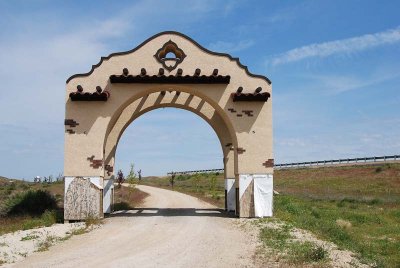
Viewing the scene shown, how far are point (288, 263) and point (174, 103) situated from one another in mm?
15680

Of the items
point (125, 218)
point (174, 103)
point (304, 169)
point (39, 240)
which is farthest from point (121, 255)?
point (304, 169)

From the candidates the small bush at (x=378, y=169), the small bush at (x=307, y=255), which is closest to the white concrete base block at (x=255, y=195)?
the small bush at (x=307, y=255)

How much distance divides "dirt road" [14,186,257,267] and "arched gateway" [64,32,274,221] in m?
2.50

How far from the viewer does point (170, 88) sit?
22328 millimetres

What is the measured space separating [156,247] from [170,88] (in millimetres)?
10353

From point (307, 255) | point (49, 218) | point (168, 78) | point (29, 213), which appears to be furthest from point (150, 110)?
point (307, 255)

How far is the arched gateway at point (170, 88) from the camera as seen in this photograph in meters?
21.2

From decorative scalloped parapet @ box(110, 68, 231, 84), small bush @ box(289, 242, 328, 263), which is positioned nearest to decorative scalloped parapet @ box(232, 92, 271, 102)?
decorative scalloped parapet @ box(110, 68, 231, 84)

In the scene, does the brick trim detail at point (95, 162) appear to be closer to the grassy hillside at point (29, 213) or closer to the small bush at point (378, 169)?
the grassy hillside at point (29, 213)

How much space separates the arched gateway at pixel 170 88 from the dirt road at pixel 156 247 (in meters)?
2.50

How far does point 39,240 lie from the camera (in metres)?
14.6

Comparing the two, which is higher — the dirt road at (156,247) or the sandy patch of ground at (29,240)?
the sandy patch of ground at (29,240)

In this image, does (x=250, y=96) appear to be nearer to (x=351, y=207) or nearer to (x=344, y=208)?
(x=344, y=208)

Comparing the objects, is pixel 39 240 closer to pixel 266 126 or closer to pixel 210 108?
pixel 266 126
